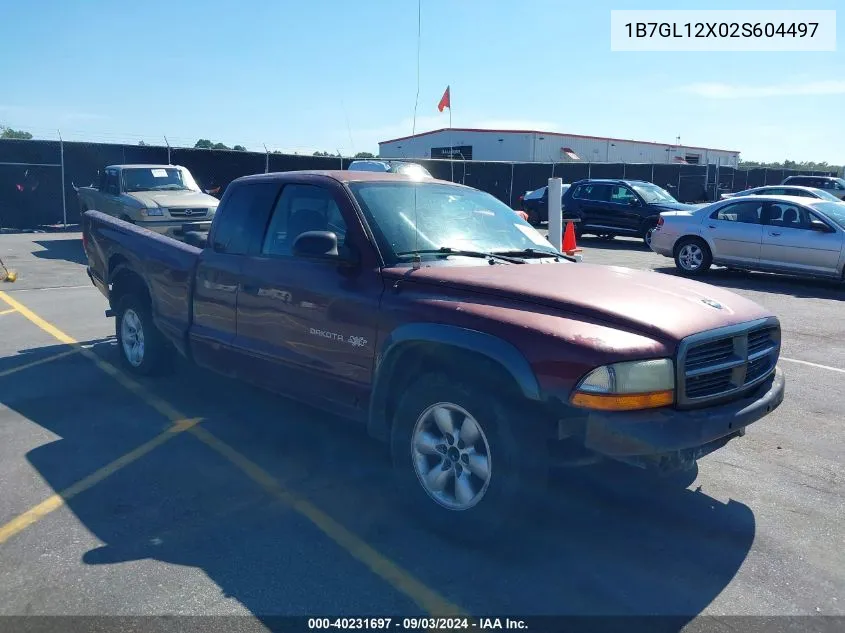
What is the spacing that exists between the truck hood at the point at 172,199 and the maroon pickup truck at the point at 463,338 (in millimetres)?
11106

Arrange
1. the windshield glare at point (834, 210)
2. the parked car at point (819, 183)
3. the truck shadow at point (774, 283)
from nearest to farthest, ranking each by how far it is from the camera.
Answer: the truck shadow at point (774, 283)
the windshield glare at point (834, 210)
the parked car at point (819, 183)

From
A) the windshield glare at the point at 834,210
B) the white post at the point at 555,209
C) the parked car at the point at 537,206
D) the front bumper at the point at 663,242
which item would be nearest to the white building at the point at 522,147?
the parked car at the point at 537,206

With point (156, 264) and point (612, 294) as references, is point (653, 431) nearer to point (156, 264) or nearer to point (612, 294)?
point (612, 294)

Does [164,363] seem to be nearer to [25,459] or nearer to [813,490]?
[25,459]

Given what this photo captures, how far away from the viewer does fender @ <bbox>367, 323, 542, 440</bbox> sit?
3664 millimetres

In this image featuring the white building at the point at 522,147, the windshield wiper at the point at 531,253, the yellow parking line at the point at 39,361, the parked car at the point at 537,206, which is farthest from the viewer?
the white building at the point at 522,147

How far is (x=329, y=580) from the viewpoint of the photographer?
3.66m

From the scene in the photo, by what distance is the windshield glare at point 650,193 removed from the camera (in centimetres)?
2035

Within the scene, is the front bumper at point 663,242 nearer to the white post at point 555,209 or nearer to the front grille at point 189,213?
the white post at point 555,209

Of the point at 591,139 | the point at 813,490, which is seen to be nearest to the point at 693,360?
the point at 813,490

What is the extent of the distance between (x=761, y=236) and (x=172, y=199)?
1156 centimetres

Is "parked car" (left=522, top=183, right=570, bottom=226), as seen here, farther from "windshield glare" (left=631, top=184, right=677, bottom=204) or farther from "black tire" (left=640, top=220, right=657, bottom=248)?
"black tire" (left=640, top=220, right=657, bottom=248)

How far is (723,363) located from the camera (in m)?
3.96

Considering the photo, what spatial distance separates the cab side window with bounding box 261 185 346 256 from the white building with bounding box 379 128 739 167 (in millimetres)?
Result: 38113
